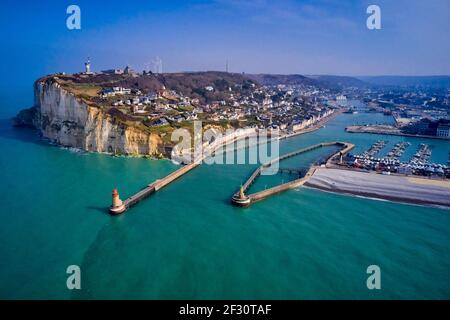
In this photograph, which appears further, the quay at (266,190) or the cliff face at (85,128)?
the cliff face at (85,128)

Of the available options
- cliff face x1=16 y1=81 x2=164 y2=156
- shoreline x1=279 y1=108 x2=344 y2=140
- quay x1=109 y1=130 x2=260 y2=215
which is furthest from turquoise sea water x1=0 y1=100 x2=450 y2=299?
shoreline x1=279 y1=108 x2=344 y2=140

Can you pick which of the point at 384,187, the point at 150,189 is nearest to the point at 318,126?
the point at 384,187

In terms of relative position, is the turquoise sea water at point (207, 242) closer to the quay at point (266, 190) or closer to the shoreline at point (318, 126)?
the quay at point (266, 190)

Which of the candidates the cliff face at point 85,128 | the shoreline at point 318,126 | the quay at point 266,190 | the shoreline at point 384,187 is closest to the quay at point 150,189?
the cliff face at point 85,128

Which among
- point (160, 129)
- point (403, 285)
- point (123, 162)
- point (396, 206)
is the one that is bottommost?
point (403, 285)
